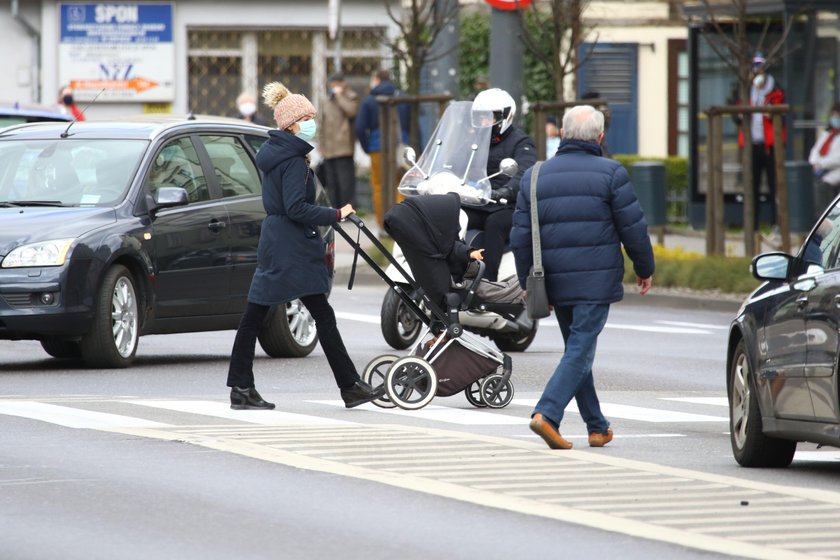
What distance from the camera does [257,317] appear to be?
1180 cm

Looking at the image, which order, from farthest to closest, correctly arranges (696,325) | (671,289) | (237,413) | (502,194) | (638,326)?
(671,289) < (696,325) < (638,326) < (502,194) < (237,413)

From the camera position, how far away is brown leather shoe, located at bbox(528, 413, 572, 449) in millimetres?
9945

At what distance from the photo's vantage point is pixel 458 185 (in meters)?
15.0

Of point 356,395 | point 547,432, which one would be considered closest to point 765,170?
point 356,395

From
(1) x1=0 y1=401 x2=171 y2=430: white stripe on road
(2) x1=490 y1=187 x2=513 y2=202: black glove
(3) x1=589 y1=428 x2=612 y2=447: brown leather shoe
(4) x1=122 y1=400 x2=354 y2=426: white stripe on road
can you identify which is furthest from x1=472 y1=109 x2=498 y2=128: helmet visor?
(3) x1=589 y1=428 x2=612 y2=447: brown leather shoe

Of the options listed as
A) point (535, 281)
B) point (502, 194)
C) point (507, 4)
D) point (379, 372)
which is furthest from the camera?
point (507, 4)

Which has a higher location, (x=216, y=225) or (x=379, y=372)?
(x=216, y=225)

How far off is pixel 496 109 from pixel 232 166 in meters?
1.93

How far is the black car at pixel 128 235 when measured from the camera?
13.4 m

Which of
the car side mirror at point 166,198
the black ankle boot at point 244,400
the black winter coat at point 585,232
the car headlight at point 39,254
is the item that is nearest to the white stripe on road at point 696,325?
the car side mirror at point 166,198

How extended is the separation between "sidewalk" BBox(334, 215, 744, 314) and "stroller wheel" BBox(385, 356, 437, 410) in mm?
9406

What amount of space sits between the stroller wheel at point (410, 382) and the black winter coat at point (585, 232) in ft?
5.73

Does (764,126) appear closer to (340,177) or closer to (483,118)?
(340,177)

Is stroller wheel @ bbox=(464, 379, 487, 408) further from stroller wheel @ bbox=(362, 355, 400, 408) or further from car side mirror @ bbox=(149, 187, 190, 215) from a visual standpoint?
car side mirror @ bbox=(149, 187, 190, 215)
